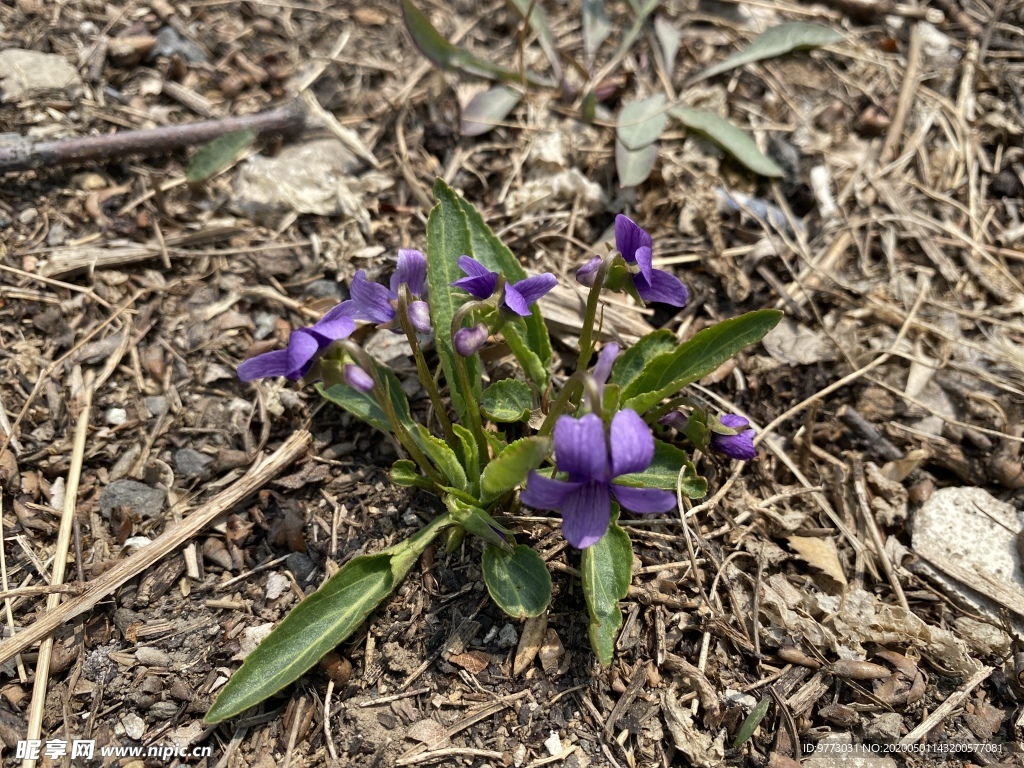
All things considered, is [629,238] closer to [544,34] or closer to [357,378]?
[357,378]

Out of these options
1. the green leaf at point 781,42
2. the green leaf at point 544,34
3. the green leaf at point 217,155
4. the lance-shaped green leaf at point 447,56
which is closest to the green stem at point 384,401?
the green leaf at point 217,155

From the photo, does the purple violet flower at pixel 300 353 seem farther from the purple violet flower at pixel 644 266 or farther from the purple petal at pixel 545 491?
the purple violet flower at pixel 644 266

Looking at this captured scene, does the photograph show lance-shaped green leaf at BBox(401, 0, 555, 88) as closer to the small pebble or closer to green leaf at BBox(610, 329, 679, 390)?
green leaf at BBox(610, 329, 679, 390)

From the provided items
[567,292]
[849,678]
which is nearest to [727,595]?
[849,678]

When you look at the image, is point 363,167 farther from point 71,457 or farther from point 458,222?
point 71,457

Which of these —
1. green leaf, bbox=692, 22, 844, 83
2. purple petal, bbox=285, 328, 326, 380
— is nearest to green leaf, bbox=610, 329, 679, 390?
purple petal, bbox=285, 328, 326, 380

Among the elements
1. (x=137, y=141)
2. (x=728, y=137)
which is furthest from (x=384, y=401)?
(x=728, y=137)
